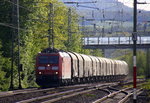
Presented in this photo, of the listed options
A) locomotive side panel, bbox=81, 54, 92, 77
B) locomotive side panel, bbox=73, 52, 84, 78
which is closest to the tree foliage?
locomotive side panel, bbox=81, 54, 92, 77

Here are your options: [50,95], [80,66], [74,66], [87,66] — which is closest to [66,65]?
[74,66]

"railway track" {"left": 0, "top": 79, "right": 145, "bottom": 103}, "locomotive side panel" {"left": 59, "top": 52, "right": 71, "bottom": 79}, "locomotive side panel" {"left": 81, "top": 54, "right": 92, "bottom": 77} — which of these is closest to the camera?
"railway track" {"left": 0, "top": 79, "right": 145, "bottom": 103}

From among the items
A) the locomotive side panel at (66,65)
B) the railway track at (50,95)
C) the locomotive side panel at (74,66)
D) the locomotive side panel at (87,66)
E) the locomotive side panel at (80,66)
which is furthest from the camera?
the locomotive side panel at (87,66)

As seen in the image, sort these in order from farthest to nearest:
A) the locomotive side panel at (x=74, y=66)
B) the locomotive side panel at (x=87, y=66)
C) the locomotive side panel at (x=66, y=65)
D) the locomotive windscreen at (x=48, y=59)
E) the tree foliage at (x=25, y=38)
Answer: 1. the locomotive side panel at (x=87, y=66)
2. the tree foliage at (x=25, y=38)
3. the locomotive side panel at (x=74, y=66)
4. the locomotive side panel at (x=66, y=65)
5. the locomotive windscreen at (x=48, y=59)

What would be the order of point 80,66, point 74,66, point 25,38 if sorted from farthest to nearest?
point 25,38
point 80,66
point 74,66

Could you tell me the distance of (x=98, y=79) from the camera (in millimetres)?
59062

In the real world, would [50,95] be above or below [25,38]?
below

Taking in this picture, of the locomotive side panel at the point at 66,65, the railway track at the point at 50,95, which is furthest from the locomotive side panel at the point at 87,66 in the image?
the railway track at the point at 50,95

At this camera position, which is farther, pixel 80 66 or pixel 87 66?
pixel 87 66

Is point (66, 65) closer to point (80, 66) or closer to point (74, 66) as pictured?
point (74, 66)

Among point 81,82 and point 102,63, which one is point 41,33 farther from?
point 81,82

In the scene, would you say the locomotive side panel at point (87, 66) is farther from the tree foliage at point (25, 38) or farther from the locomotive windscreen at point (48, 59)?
the locomotive windscreen at point (48, 59)

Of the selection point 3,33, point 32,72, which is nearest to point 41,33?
point 32,72

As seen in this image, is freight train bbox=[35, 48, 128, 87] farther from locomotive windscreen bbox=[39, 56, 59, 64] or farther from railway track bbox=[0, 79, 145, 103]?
railway track bbox=[0, 79, 145, 103]
